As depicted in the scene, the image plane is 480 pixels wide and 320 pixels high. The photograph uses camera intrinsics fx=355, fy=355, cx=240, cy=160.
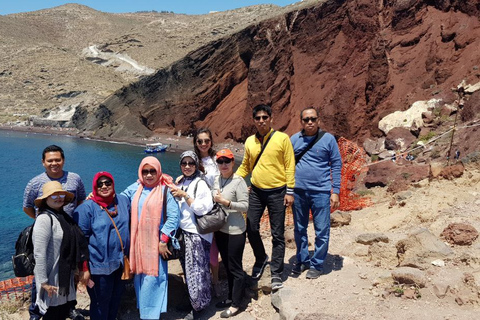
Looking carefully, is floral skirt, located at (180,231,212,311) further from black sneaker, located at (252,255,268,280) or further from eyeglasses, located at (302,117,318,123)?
eyeglasses, located at (302,117,318,123)

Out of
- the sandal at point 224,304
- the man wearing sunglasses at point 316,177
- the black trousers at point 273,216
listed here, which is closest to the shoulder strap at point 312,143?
the man wearing sunglasses at point 316,177

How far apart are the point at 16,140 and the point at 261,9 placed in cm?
7927

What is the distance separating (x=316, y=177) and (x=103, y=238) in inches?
95.6

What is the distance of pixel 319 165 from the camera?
166 inches

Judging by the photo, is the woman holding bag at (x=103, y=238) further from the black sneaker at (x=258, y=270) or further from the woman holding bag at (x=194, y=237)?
the black sneaker at (x=258, y=270)

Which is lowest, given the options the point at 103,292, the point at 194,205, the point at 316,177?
the point at 103,292

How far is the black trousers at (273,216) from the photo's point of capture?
13.2 feet

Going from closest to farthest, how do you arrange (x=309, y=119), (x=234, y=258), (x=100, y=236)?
(x=100, y=236), (x=234, y=258), (x=309, y=119)

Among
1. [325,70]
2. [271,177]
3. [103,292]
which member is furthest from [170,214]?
[325,70]

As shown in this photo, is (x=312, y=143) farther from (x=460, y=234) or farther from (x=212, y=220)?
(x=460, y=234)

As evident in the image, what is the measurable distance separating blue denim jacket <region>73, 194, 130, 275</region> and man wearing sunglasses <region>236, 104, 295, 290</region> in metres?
1.47

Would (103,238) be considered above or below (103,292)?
above

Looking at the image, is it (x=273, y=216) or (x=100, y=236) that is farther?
(x=273, y=216)

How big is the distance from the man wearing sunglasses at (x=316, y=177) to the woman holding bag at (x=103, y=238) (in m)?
2.03
